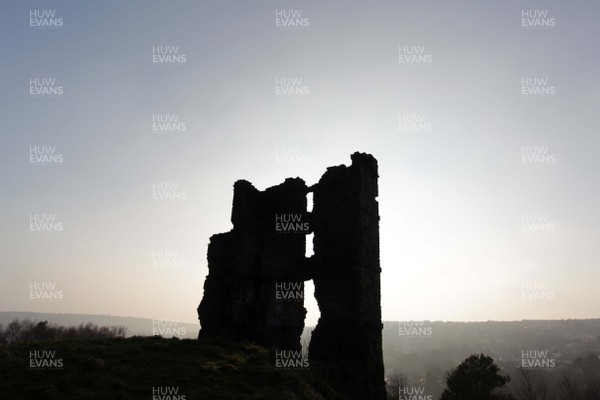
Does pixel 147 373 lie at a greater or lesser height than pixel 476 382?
greater

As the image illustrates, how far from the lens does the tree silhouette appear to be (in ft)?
134

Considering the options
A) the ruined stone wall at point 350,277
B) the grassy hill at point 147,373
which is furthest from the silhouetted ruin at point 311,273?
the grassy hill at point 147,373

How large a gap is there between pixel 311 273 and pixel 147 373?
983 centimetres

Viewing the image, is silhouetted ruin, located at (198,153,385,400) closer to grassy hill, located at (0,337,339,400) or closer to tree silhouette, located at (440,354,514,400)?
grassy hill, located at (0,337,339,400)

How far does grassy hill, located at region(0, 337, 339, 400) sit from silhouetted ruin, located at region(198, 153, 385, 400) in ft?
10.1

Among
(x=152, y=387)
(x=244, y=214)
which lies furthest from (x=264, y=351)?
(x=244, y=214)

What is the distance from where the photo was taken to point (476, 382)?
136ft

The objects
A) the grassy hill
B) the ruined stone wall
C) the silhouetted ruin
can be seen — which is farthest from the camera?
the silhouetted ruin

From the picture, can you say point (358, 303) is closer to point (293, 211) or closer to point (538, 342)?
point (293, 211)

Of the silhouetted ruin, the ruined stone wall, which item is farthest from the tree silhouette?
the ruined stone wall

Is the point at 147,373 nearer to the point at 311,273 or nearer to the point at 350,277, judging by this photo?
the point at 350,277

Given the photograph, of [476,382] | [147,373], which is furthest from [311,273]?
[476,382]

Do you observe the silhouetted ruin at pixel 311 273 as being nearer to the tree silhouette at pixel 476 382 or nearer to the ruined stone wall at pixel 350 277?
the ruined stone wall at pixel 350 277

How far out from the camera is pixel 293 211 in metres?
22.5
